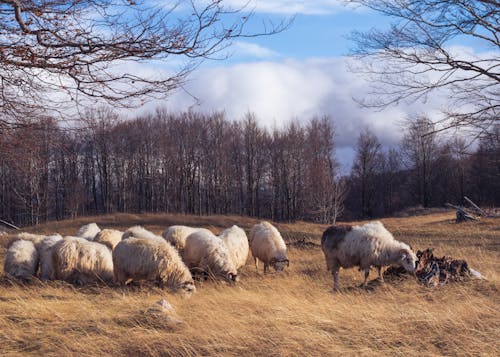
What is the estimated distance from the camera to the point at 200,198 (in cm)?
5819

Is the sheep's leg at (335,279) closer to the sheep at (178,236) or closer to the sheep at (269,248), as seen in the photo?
the sheep at (269,248)

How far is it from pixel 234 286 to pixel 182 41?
17.2 feet

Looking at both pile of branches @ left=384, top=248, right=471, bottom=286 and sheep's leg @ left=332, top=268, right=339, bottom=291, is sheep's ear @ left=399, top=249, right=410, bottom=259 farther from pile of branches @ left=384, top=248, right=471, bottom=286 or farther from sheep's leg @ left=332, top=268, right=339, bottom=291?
sheep's leg @ left=332, top=268, right=339, bottom=291

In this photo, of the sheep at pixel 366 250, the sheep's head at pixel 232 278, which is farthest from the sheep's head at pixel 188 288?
the sheep at pixel 366 250

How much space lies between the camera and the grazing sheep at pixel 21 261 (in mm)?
11391

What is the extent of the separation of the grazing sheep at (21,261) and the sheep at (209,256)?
11.3 ft

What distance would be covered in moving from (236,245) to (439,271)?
5604mm

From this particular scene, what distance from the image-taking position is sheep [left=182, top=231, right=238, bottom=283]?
11.0m

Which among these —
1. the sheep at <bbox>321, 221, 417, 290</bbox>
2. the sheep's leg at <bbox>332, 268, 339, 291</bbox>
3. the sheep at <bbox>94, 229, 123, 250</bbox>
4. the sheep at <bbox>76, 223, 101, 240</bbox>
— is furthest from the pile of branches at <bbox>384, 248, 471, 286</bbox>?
the sheep at <bbox>76, 223, 101, 240</bbox>

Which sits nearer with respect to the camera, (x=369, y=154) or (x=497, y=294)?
(x=497, y=294)

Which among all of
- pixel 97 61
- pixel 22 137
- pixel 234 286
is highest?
pixel 97 61

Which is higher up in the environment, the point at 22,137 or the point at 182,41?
the point at 182,41

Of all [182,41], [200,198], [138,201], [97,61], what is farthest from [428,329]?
[138,201]

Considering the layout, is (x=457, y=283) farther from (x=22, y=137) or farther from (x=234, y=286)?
(x=22, y=137)
